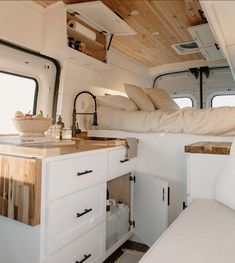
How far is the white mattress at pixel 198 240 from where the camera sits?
2.15 ft

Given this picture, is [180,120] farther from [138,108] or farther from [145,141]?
[138,108]

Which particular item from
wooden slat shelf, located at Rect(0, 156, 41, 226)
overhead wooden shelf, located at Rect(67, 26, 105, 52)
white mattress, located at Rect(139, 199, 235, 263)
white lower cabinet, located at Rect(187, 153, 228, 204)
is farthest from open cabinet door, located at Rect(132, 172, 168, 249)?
overhead wooden shelf, located at Rect(67, 26, 105, 52)

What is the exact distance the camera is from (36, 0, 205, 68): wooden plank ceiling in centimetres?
122

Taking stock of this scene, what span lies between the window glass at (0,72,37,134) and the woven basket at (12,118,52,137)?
0.30 m

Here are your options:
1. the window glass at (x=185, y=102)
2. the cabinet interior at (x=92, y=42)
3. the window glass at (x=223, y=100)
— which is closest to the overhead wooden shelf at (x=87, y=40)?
the cabinet interior at (x=92, y=42)

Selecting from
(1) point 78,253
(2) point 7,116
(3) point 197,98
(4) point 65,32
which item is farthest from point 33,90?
(3) point 197,98

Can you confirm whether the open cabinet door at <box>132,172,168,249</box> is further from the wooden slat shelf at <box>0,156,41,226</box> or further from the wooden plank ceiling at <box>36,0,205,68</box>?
the wooden plank ceiling at <box>36,0,205,68</box>

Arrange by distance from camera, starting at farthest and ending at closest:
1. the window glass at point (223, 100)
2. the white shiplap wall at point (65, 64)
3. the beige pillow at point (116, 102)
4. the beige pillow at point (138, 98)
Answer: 1. the window glass at point (223, 100)
2. the beige pillow at point (138, 98)
3. the beige pillow at point (116, 102)
4. the white shiplap wall at point (65, 64)

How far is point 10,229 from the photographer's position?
1.12m

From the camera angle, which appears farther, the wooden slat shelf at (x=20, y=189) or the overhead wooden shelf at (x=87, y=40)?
the overhead wooden shelf at (x=87, y=40)

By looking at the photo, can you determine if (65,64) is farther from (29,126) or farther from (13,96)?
(29,126)

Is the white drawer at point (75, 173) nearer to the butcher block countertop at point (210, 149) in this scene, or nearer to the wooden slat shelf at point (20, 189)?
the wooden slat shelf at point (20, 189)

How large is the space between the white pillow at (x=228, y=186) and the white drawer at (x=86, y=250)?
72cm

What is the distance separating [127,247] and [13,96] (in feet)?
4.69
